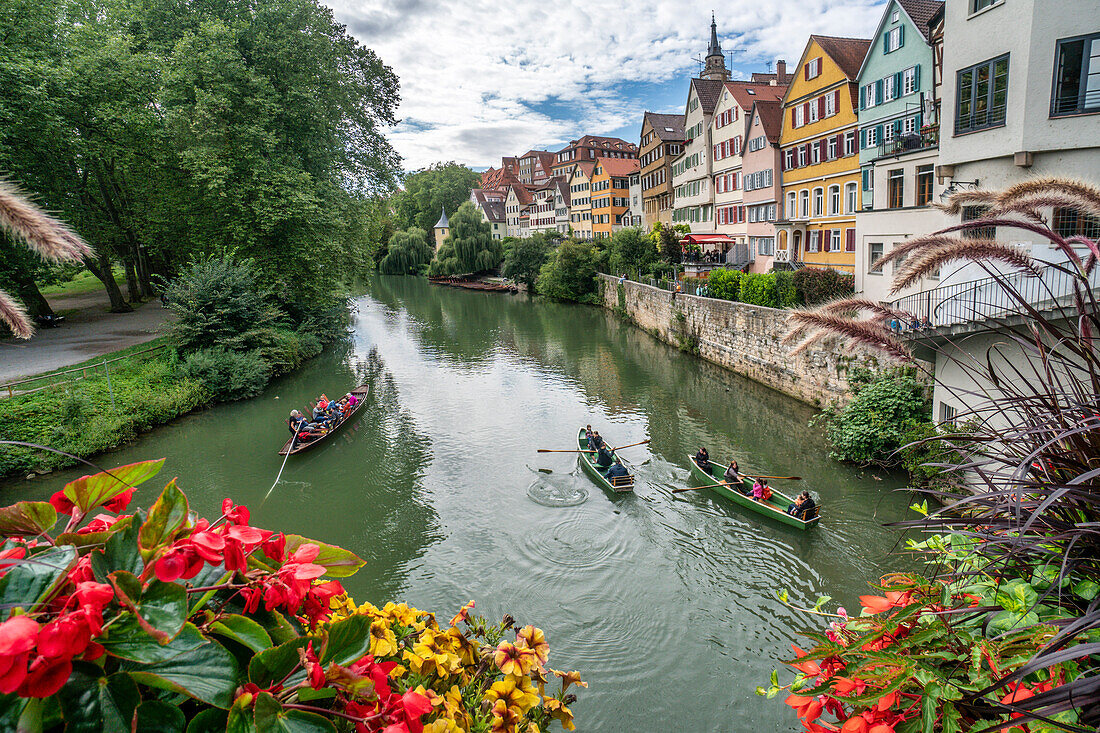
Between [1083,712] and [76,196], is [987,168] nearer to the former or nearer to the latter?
[1083,712]

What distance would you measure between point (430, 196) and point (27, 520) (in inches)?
3836

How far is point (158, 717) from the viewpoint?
1136 mm

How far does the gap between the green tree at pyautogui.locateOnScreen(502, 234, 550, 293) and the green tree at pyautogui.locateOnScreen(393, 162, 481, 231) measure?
1575 inches

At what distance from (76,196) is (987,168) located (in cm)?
2967

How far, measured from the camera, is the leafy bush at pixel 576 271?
45594 mm

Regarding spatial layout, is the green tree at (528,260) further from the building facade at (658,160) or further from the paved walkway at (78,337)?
the paved walkway at (78,337)

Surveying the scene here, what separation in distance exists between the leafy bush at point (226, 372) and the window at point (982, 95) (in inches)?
853

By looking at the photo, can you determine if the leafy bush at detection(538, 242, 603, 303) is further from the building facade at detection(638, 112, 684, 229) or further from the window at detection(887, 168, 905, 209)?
the window at detection(887, 168, 905, 209)

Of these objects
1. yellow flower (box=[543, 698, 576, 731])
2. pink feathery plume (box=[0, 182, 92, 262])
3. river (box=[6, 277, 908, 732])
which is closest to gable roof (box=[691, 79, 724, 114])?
river (box=[6, 277, 908, 732])

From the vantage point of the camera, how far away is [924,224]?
16328 mm

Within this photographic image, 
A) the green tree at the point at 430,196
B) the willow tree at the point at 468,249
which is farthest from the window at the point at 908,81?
the green tree at the point at 430,196

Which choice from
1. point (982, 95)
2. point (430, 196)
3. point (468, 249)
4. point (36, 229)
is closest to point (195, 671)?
point (36, 229)

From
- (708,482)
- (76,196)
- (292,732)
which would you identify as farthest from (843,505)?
(76,196)

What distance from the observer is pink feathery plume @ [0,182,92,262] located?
66.4 inches
